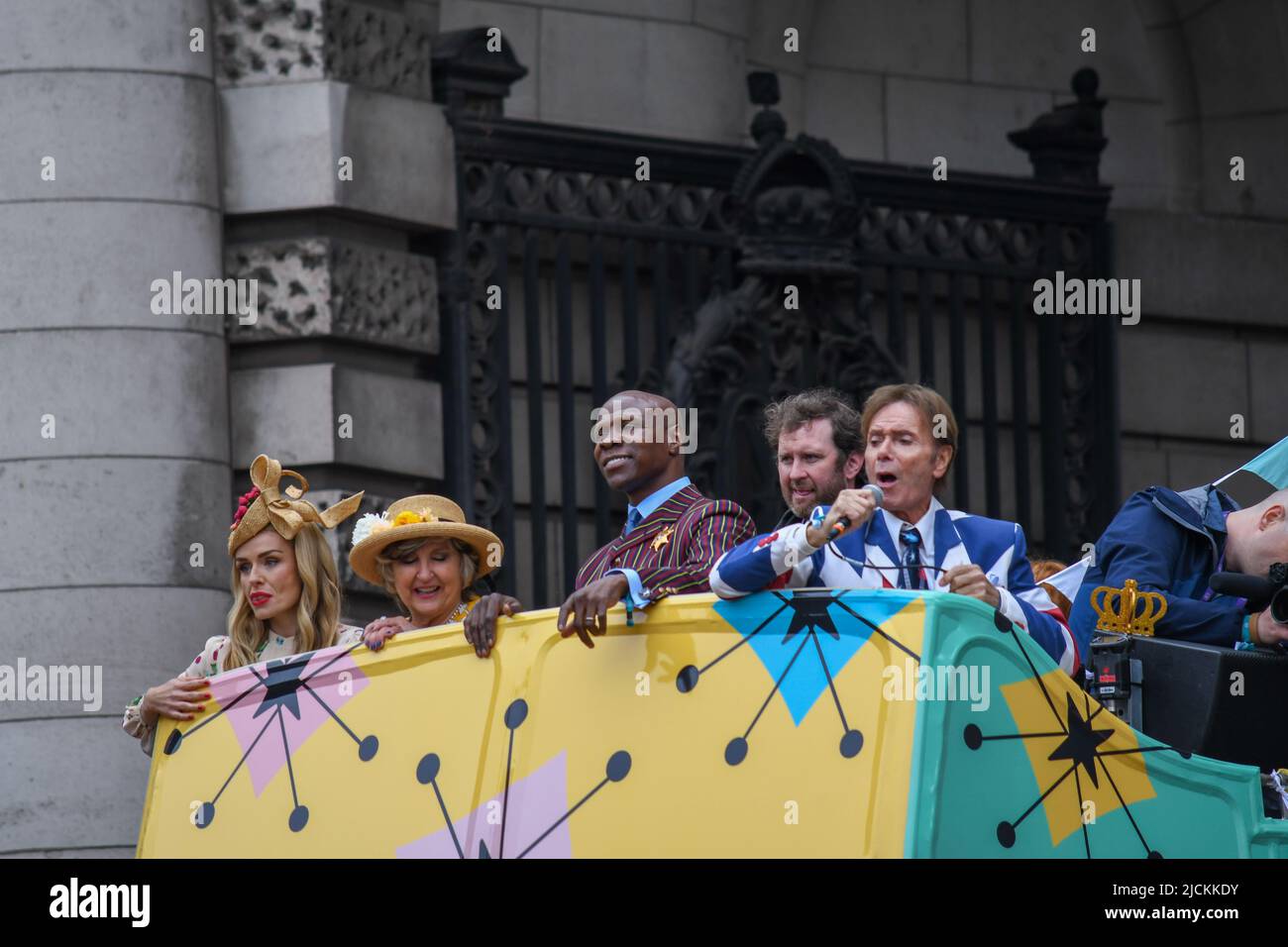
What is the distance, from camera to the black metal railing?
10766 millimetres

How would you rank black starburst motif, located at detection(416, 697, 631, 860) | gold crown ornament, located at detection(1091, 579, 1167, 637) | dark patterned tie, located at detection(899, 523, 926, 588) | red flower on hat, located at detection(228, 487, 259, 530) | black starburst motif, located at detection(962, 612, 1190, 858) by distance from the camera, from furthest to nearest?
red flower on hat, located at detection(228, 487, 259, 530) → gold crown ornament, located at detection(1091, 579, 1167, 637) → dark patterned tie, located at detection(899, 523, 926, 588) → black starburst motif, located at detection(416, 697, 631, 860) → black starburst motif, located at detection(962, 612, 1190, 858)

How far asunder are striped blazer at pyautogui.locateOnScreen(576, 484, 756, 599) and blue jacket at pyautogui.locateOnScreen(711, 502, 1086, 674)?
0.35 metres

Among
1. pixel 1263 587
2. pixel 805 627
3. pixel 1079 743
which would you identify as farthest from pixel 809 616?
pixel 1263 587

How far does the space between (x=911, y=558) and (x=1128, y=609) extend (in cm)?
64

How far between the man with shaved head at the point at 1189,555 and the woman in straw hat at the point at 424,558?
5.82 ft

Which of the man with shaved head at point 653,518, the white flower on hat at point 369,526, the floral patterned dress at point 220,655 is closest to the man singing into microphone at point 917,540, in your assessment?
the man with shaved head at point 653,518

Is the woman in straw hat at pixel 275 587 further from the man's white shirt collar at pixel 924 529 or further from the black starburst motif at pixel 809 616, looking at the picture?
the black starburst motif at pixel 809 616

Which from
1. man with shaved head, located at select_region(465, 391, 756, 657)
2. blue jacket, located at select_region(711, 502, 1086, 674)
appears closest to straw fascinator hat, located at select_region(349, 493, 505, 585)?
man with shaved head, located at select_region(465, 391, 756, 657)

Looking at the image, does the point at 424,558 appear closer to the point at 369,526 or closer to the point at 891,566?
the point at 369,526

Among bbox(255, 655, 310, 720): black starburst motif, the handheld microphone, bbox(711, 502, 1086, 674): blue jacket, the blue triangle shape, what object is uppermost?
the handheld microphone

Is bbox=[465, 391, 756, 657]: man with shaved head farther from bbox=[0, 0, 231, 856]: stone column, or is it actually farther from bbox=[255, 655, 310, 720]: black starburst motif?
bbox=[0, 0, 231, 856]: stone column

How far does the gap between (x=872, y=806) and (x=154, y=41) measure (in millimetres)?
5667
